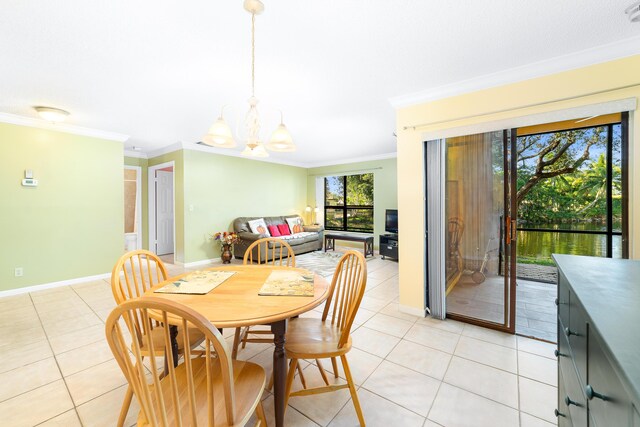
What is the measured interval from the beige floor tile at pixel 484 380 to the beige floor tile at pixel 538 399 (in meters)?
0.04

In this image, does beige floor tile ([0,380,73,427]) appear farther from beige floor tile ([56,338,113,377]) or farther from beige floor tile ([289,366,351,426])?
beige floor tile ([289,366,351,426])

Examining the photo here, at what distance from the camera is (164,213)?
254 inches

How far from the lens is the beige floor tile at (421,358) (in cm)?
195

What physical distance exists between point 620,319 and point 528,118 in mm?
2179

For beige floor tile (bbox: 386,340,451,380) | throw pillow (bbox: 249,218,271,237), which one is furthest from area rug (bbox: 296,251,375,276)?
beige floor tile (bbox: 386,340,451,380)

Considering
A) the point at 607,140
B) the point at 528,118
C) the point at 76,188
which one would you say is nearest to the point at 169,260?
the point at 76,188

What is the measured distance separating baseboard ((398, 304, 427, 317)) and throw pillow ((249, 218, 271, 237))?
3646mm

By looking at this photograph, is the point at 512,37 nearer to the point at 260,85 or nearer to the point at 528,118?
the point at 528,118

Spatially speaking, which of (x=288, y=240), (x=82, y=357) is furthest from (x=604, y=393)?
(x=288, y=240)

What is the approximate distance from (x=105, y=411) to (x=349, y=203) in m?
6.58

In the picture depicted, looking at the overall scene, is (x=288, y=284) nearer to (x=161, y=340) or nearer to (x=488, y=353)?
(x=161, y=340)

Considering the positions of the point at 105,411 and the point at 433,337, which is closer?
the point at 105,411

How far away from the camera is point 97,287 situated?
12.8 ft

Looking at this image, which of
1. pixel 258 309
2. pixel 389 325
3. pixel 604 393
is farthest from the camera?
pixel 389 325
